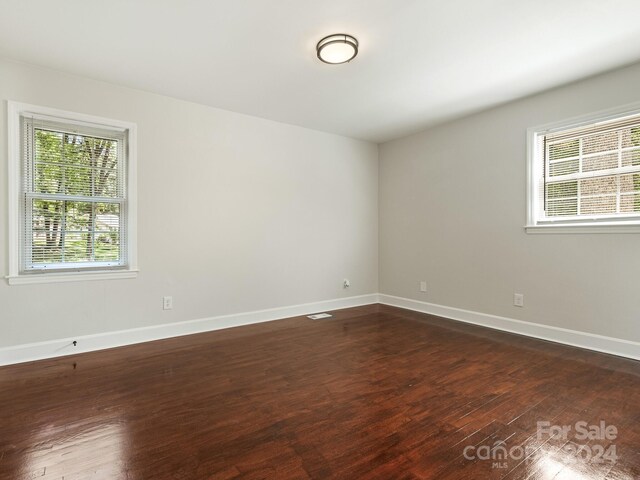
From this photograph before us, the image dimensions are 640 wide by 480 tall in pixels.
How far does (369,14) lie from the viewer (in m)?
2.21

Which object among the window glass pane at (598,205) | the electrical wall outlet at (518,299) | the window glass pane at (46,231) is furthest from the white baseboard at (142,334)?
the window glass pane at (598,205)

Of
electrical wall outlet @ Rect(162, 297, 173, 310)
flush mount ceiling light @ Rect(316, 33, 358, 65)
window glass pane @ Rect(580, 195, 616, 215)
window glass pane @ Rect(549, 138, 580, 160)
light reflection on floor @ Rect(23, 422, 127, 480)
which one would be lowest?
light reflection on floor @ Rect(23, 422, 127, 480)

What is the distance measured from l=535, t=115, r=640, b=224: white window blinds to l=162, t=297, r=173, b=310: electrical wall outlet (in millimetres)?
3962

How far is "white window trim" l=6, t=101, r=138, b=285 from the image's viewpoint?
2.79 m

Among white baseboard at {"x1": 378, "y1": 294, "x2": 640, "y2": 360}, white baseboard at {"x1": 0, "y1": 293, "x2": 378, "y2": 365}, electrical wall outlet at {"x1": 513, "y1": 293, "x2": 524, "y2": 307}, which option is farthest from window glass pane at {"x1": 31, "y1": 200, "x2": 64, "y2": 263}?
electrical wall outlet at {"x1": 513, "y1": 293, "x2": 524, "y2": 307}

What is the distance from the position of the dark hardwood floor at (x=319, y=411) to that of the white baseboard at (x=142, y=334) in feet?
0.41

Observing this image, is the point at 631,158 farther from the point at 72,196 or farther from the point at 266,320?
the point at 72,196

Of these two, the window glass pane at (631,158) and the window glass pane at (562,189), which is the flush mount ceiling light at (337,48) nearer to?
the window glass pane at (562,189)

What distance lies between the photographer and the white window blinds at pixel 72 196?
2.90 metres

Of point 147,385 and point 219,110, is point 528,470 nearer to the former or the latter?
point 147,385

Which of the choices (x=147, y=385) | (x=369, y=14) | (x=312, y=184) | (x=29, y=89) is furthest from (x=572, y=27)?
(x=29, y=89)

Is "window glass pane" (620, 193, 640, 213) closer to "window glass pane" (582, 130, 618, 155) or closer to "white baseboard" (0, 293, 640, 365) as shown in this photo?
"window glass pane" (582, 130, 618, 155)

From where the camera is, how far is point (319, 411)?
79.0 inches

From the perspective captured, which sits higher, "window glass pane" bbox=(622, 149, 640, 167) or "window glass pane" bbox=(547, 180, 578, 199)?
"window glass pane" bbox=(622, 149, 640, 167)
